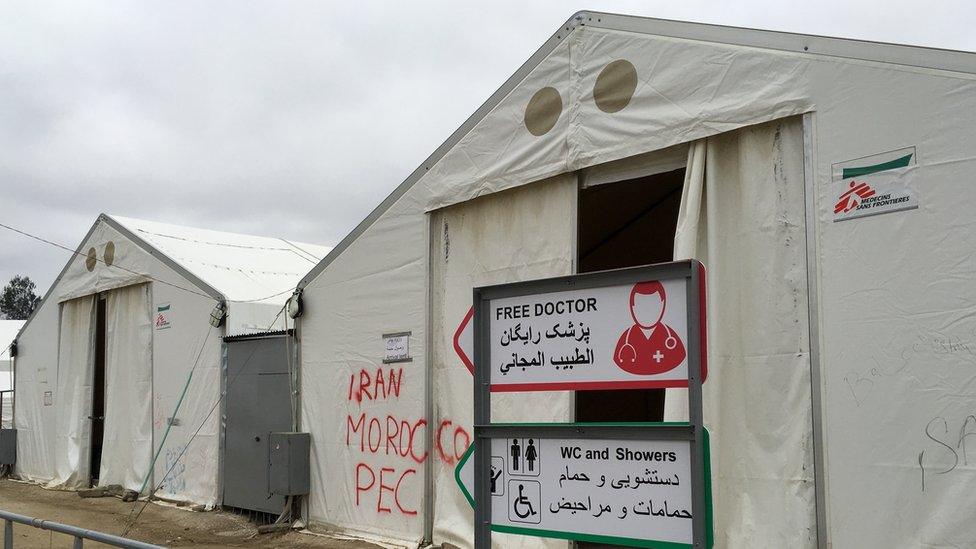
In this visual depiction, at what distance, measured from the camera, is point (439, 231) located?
9.27 metres

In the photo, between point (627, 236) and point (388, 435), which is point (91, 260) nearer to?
point (388, 435)

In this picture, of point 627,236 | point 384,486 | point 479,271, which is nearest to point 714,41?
point 479,271

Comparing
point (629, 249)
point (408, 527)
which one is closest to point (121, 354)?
point (408, 527)

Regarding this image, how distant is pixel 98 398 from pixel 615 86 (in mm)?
12894

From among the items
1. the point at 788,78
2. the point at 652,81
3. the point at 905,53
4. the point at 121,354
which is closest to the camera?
the point at 905,53

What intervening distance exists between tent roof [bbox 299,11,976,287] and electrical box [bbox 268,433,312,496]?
2933mm

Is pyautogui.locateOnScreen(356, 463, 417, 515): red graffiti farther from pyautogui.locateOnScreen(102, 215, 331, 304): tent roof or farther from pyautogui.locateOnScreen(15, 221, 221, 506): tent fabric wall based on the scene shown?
pyautogui.locateOnScreen(102, 215, 331, 304): tent roof

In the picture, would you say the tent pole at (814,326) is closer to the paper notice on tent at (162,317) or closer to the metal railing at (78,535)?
the metal railing at (78,535)

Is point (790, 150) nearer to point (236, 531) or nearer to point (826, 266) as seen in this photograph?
point (826, 266)

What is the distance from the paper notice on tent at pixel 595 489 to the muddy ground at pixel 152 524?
453cm

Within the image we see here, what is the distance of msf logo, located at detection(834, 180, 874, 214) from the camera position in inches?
228

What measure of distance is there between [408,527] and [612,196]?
158 inches

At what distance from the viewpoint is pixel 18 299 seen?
80.9 meters

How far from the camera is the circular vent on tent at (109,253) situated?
15.3 metres
